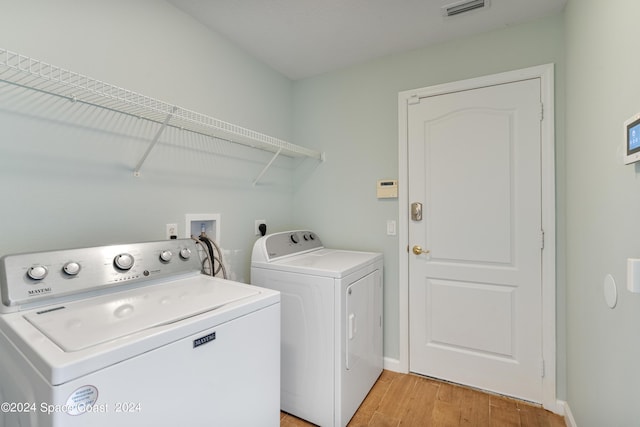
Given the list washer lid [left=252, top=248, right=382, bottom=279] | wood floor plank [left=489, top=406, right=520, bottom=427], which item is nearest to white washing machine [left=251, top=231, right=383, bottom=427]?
washer lid [left=252, top=248, right=382, bottom=279]

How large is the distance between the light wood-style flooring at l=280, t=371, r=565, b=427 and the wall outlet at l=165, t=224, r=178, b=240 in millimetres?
1234

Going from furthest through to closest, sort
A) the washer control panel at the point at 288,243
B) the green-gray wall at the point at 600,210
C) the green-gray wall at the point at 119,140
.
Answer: the washer control panel at the point at 288,243 → the green-gray wall at the point at 119,140 → the green-gray wall at the point at 600,210

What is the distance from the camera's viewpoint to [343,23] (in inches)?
75.5

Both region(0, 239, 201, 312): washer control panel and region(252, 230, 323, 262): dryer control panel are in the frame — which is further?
region(252, 230, 323, 262): dryer control panel

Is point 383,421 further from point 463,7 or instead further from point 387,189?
point 463,7

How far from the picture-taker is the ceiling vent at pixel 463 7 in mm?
1717

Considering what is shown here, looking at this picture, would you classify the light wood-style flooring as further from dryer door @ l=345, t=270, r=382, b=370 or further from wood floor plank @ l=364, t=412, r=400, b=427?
dryer door @ l=345, t=270, r=382, b=370

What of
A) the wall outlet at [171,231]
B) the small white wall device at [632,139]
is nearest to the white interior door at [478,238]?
the small white wall device at [632,139]

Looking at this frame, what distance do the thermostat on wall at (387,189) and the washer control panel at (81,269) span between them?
4.75 ft

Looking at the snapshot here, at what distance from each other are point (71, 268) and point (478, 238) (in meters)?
2.15

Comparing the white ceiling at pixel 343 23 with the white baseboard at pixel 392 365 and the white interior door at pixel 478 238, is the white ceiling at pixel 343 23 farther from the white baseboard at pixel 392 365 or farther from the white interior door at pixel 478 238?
the white baseboard at pixel 392 365

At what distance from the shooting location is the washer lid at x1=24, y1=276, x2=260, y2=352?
839 millimetres

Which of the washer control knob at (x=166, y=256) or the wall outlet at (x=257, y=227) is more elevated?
the wall outlet at (x=257, y=227)

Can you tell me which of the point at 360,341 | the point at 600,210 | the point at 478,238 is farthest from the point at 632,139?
the point at 360,341
